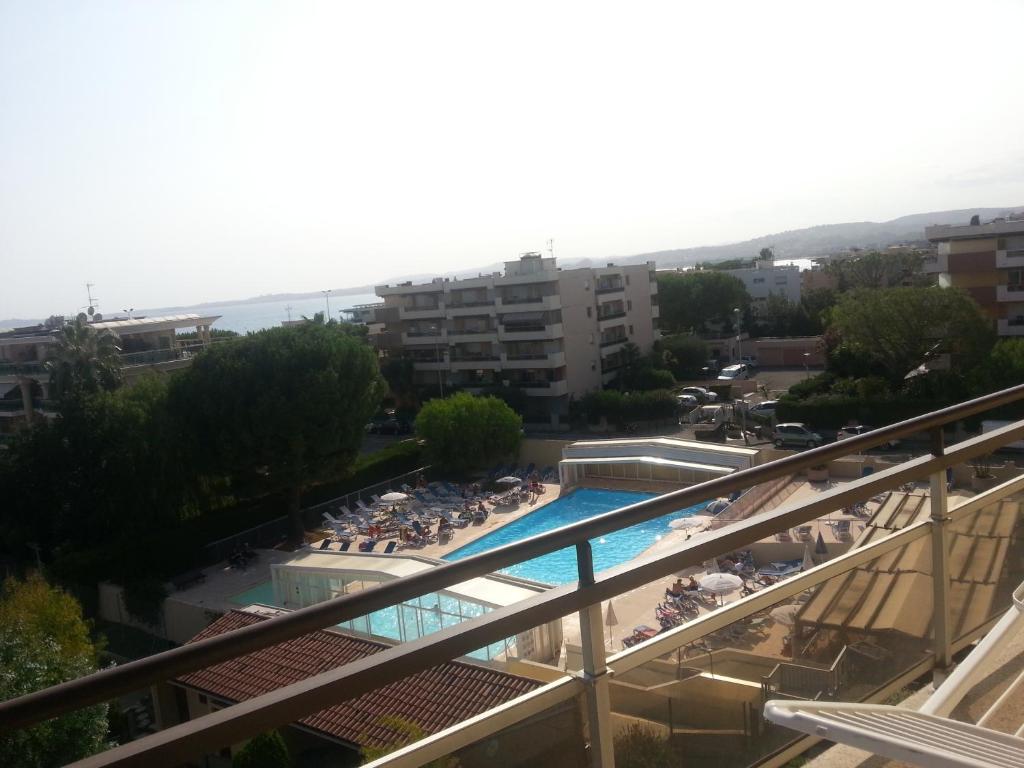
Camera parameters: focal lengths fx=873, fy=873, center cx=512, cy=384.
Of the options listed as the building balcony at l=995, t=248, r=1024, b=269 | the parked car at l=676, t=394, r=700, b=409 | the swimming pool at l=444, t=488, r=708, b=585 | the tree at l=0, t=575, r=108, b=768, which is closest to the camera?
the tree at l=0, t=575, r=108, b=768

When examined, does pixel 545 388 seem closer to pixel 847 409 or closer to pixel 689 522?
pixel 847 409

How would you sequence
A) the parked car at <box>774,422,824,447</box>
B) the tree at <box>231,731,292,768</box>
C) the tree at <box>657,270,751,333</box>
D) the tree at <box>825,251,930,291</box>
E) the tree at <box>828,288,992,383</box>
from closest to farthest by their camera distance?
1. the tree at <box>231,731,292,768</box>
2. the parked car at <box>774,422,824,447</box>
3. the tree at <box>828,288,992,383</box>
4. the tree at <box>657,270,751,333</box>
5. the tree at <box>825,251,930,291</box>

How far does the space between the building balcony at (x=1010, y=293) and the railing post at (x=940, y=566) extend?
3230cm

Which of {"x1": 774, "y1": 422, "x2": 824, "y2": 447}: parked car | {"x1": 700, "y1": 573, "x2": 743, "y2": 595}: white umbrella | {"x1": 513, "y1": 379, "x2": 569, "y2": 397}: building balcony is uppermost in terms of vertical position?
Answer: {"x1": 700, "y1": 573, "x2": 743, "y2": 595}: white umbrella

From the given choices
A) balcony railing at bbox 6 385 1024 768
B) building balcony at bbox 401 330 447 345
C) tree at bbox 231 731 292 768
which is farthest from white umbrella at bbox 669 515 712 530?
building balcony at bbox 401 330 447 345

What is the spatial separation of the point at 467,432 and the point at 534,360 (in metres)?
10.6

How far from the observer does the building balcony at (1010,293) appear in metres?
30.7

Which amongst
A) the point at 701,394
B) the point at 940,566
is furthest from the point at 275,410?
the point at 940,566

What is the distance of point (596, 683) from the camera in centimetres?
189

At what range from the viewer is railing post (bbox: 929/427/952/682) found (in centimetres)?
295

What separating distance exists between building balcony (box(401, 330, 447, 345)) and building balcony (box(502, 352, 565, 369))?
371 centimetres

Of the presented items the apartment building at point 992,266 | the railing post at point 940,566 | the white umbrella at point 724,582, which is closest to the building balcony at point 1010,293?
the apartment building at point 992,266

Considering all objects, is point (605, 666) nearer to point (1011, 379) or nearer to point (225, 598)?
point (225, 598)

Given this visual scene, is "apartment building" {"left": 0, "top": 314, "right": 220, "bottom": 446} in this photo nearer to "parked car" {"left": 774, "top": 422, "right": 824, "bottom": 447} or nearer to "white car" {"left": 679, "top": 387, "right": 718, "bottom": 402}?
"white car" {"left": 679, "top": 387, "right": 718, "bottom": 402}
